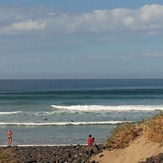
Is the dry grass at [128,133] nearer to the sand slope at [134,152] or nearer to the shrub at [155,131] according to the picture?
the shrub at [155,131]

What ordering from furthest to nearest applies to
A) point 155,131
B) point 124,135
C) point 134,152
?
point 124,135
point 134,152
point 155,131

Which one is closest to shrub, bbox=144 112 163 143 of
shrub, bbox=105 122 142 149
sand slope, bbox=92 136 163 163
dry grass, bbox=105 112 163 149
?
dry grass, bbox=105 112 163 149

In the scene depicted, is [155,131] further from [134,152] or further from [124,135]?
[124,135]

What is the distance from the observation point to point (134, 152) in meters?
10.5

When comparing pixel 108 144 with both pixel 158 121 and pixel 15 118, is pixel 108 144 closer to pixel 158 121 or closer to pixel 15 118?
pixel 158 121

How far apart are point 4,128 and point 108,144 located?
16.8 m

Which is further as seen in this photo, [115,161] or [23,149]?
[23,149]

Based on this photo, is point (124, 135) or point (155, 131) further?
point (124, 135)

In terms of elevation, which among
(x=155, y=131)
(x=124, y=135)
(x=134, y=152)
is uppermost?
(x=155, y=131)

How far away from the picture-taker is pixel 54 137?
74.1 feet

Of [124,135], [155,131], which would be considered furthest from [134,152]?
[124,135]

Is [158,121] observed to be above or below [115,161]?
above

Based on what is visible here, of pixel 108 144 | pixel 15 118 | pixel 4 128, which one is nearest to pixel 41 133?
pixel 4 128

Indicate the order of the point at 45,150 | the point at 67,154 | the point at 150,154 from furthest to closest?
the point at 45,150 → the point at 67,154 → the point at 150,154
